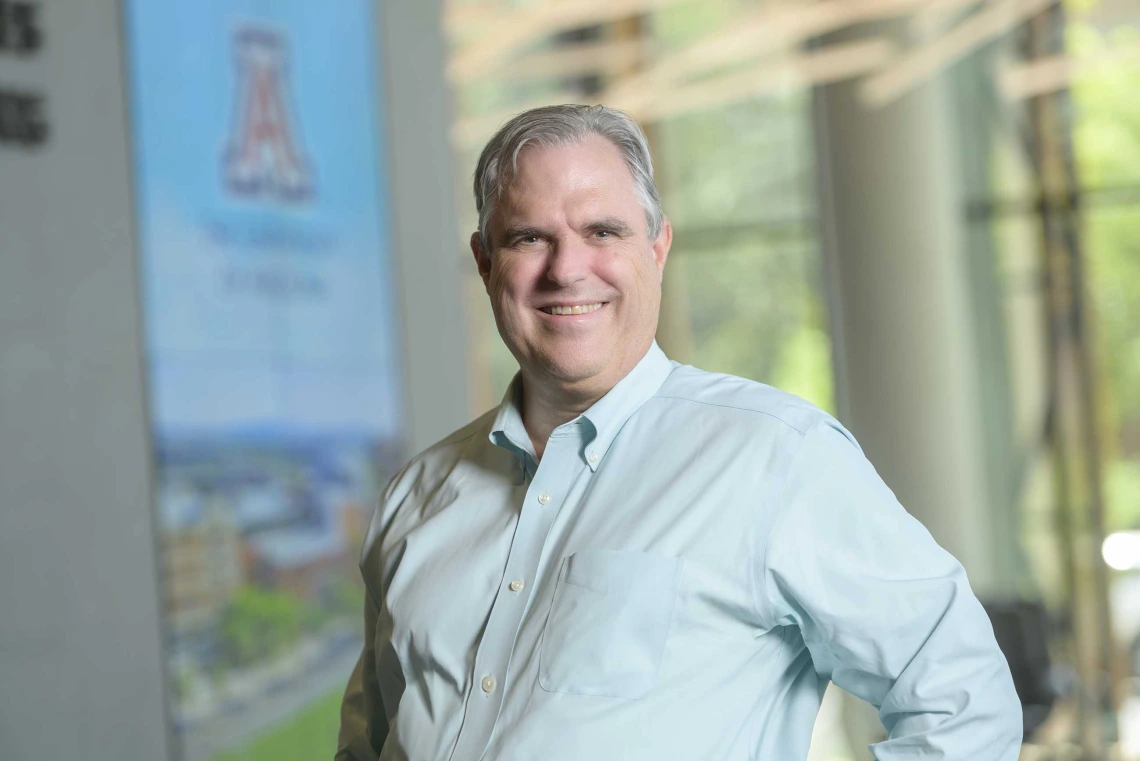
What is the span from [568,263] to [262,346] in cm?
285

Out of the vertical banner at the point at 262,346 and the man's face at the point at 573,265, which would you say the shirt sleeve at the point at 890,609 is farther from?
the vertical banner at the point at 262,346

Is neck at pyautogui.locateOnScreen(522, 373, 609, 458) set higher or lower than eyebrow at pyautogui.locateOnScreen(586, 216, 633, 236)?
lower

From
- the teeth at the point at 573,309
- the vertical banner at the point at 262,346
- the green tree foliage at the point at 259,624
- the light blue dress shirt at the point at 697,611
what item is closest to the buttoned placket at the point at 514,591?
the light blue dress shirt at the point at 697,611

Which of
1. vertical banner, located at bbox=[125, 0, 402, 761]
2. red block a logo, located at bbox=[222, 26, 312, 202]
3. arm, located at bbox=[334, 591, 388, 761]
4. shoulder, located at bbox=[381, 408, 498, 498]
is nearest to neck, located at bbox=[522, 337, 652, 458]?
shoulder, located at bbox=[381, 408, 498, 498]

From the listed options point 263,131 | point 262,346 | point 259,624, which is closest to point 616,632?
point 259,624

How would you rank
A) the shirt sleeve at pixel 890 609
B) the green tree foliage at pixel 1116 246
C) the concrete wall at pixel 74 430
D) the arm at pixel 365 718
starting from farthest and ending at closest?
the green tree foliage at pixel 1116 246
the concrete wall at pixel 74 430
the arm at pixel 365 718
the shirt sleeve at pixel 890 609

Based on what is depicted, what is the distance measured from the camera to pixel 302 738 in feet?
13.9

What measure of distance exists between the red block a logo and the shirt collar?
2.71m

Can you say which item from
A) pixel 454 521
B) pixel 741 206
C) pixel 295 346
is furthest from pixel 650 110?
pixel 454 521

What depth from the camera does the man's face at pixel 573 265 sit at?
5.18ft

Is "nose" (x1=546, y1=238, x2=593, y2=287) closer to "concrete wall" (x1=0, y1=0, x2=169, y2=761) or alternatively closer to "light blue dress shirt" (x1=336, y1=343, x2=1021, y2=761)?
"light blue dress shirt" (x1=336, y1=343, x2=1021, y2=761)

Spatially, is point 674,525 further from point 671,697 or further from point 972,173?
point 972,173

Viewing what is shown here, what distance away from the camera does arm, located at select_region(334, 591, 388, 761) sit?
1820 mm

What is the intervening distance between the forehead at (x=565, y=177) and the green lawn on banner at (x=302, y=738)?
9.37ft
